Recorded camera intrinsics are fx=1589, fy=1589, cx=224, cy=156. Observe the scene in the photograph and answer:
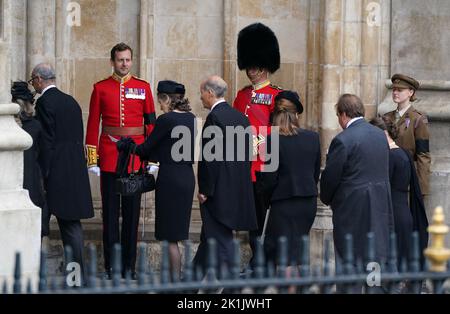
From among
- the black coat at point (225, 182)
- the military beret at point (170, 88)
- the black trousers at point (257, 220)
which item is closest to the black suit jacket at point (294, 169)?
the black coat at point (225, 182)

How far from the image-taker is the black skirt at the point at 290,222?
1078 centimetres

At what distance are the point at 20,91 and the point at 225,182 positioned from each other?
5.38ft

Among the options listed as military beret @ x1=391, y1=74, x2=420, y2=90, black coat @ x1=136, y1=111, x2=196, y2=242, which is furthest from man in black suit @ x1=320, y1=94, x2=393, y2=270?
military beret @ x1=391, y1=74, x2=420, y2=90

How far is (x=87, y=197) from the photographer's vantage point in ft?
38.8

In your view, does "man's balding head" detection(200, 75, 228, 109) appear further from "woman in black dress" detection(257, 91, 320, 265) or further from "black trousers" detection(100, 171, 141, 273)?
"black trousers" detection(100, 171, 141, 273)

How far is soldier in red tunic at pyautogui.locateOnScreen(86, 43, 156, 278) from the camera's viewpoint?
1221cm

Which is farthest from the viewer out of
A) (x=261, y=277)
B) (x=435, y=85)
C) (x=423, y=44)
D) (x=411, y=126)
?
(x=423, y=44)

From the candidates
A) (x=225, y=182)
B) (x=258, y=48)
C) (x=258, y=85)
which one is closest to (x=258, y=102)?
(x=258, y=85)

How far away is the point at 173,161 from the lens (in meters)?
11.4

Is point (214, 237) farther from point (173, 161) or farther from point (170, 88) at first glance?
point (170, 88)

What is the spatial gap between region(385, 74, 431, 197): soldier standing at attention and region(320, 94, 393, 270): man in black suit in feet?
5.49

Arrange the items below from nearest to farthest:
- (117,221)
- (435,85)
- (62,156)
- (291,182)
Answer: (291,182) < (62,156) < (117,221) < (435,85)

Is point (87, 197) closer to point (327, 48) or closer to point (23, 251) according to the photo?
point (23, 251)
